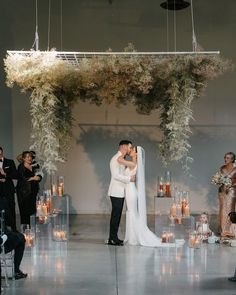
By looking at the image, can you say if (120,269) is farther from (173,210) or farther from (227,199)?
(227,199)

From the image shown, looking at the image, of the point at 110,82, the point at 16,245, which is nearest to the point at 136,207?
the point at 110,82

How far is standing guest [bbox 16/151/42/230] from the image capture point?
27.8 feet

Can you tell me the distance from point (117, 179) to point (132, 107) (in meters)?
3.76

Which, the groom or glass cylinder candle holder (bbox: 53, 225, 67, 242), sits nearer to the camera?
the groom

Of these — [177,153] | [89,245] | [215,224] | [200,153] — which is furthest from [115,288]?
[200,153]

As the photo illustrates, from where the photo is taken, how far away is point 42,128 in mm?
7512

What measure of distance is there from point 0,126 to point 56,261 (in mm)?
4827

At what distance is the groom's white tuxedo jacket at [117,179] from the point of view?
299 inches

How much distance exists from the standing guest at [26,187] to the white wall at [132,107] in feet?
8.17

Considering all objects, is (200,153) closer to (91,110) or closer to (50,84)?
(91,110)

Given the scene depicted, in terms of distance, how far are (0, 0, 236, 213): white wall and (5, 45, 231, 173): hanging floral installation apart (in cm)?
331

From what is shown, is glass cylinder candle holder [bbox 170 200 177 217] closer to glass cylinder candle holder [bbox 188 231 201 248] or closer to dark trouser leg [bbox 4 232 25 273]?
glass cylinder candle holder [bbox 188 231 201 248]

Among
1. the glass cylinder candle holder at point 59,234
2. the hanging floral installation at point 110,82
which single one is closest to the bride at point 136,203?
the hanging floral installation at point 110,82

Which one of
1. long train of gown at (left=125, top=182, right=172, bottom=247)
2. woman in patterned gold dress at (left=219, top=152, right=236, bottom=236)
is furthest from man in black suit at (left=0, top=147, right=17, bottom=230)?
woman in patterned gold dress at (left=219, top=152, right=236, bottom=236)
